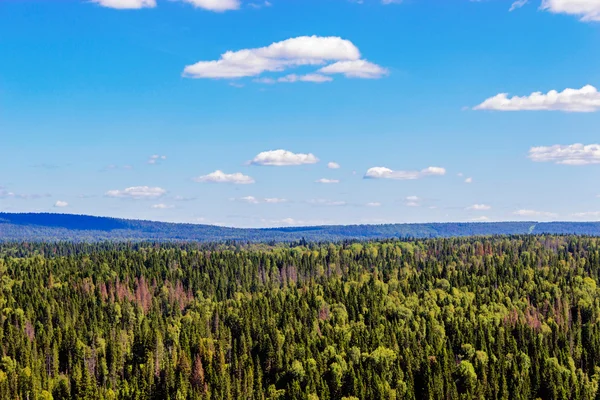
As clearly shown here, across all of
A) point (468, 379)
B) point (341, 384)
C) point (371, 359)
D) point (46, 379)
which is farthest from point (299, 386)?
point (46, 379)

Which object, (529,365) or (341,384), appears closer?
(341,384)

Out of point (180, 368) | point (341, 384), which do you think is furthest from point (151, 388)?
point (341, 384)

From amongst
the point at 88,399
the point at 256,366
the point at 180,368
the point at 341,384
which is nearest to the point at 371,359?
the point at 341,384

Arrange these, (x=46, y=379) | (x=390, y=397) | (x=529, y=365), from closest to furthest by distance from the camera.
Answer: (x=390, y=397) → (x=46, y=379) → (x=529, y=365)

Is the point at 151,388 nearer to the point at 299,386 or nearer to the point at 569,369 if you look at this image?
the point at 299,386

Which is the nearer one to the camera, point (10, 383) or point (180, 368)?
point (10, 383)

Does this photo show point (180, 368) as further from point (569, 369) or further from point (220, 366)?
point (569, 369)

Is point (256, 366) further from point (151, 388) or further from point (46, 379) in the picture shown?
point (46, 379)

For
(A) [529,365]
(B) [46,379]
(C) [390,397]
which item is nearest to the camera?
(C) [390,397]
